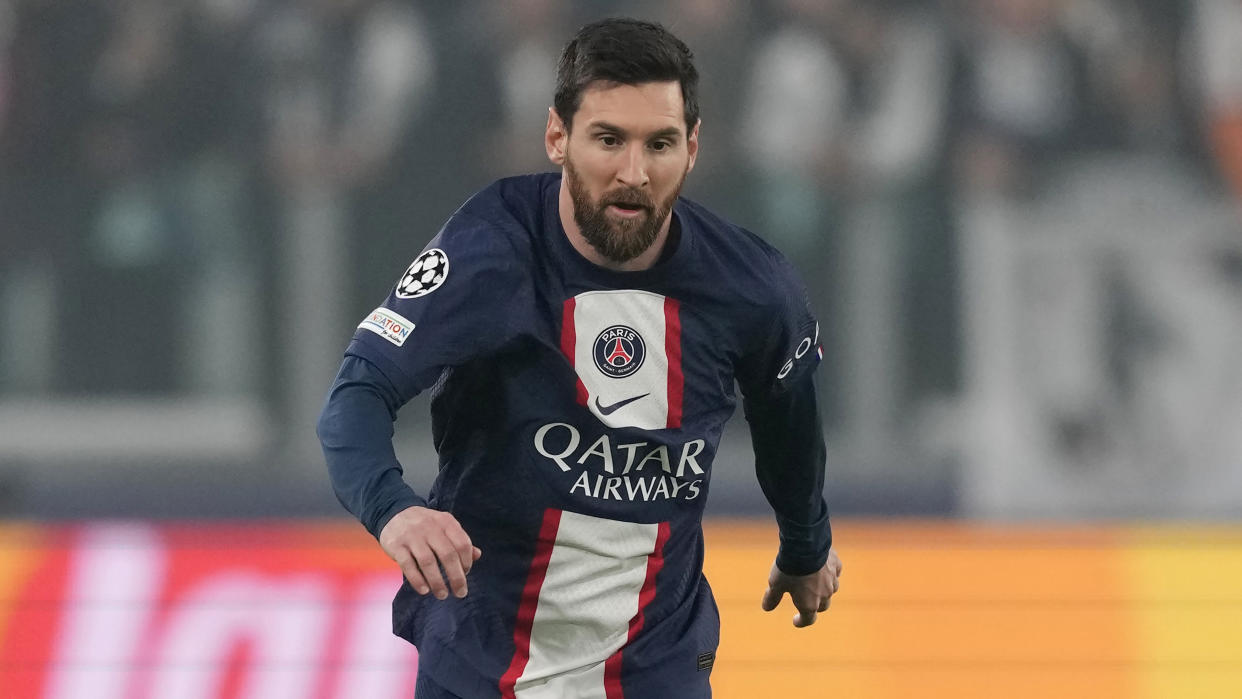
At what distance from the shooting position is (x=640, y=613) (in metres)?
3.08

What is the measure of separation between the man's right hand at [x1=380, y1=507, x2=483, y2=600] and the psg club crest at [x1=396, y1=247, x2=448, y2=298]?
46 centimetres

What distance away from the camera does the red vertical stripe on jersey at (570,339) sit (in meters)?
2.93

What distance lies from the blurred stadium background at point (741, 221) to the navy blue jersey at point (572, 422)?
4633 mm

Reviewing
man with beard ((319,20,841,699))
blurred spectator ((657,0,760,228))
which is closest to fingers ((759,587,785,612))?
man with beard ((319,20,841,699))

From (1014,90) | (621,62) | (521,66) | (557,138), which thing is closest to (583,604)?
(557,138)

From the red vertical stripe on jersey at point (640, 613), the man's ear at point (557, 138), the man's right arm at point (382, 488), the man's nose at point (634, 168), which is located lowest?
the red vertical stripe on jersey at point (640, 613)

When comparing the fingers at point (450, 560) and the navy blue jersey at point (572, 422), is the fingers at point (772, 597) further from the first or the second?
the fingers at point (450, 560)

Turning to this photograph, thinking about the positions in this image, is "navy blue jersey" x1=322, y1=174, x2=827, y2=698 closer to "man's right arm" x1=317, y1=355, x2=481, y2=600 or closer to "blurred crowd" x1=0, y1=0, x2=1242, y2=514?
"man's right arm" x1=317, y1=355, x2=481, y2=600

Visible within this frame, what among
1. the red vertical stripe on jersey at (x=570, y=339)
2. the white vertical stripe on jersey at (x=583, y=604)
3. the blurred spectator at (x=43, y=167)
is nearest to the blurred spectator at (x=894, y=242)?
the blurred spectator at (x=43, y=167)

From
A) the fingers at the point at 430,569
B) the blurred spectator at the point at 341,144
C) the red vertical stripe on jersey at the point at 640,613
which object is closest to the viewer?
the fingers at the point at 430,569

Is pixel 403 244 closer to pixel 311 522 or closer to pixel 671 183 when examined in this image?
pixel 311 522

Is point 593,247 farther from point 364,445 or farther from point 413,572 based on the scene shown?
point 413,572

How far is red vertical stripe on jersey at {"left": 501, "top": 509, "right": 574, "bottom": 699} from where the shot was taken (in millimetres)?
2979

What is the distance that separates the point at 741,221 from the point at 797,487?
191 inches
